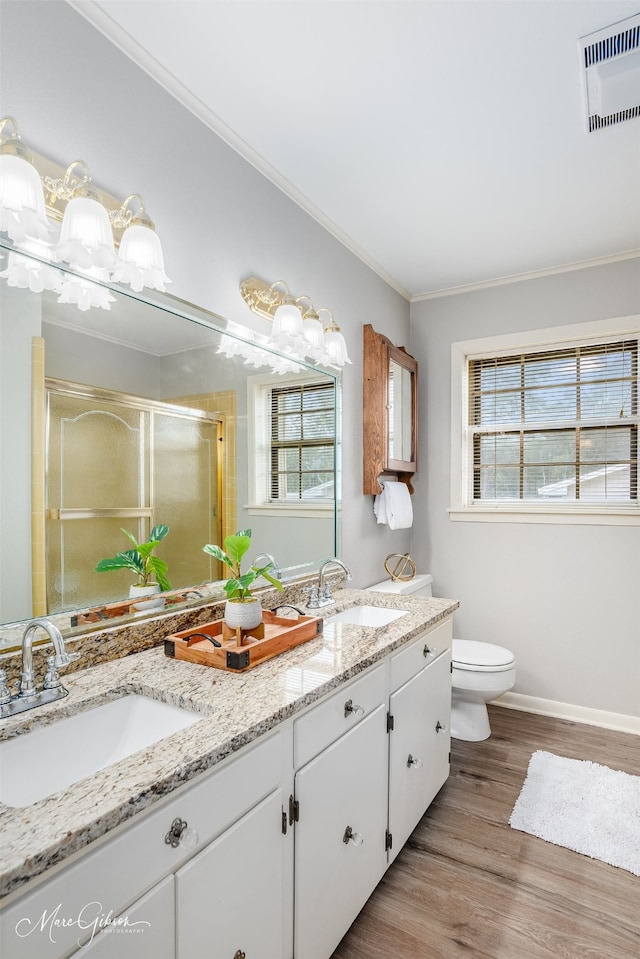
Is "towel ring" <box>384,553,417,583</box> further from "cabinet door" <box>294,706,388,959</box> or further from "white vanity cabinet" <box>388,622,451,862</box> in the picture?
"cabinet door" <box>294,706,388,959</box>

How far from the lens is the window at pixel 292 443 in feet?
6.71

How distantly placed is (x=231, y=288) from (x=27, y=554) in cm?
115

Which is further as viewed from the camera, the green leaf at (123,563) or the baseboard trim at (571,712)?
the baseboard trim at (571,712)

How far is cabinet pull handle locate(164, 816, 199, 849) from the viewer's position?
0.90m

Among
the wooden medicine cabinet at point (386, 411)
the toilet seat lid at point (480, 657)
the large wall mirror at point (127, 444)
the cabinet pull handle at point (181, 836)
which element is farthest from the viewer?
the wooden medicine cabinet at point (386, 411)

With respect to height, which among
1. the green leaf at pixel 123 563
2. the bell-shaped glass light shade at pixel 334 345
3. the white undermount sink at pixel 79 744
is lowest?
the white undermount sink at pixel 79 744

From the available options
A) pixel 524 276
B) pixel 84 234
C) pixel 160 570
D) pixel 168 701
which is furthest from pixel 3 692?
pixel 524 276

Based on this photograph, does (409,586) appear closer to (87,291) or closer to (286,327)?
(286,327)

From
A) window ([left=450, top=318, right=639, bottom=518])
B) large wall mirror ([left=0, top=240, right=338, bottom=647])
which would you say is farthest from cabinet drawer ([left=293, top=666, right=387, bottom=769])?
window ([left=450, top=318, right=639, bottom=518])

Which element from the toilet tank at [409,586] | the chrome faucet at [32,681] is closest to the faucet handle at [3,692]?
the chrome faucet at [32,681]

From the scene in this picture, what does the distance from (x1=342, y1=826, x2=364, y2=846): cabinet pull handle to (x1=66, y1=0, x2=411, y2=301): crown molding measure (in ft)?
7.36

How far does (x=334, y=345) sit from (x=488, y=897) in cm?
207

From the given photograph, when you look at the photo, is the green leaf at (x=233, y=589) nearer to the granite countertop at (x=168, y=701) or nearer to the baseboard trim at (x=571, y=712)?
the granite countertop at (x=168, y=701)

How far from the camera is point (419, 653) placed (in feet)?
6.33
